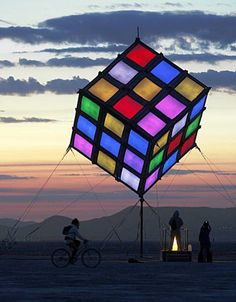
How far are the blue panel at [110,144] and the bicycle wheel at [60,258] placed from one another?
694 cm

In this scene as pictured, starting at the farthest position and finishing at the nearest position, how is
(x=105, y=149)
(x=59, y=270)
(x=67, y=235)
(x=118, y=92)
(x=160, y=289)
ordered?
(x=105, y=149) → (x=118, y=92) → (x=67, y=235) → (x=59, y=270) → (x=160, y=289)

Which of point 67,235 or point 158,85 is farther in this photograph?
point 158,85

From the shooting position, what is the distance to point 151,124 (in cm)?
3366

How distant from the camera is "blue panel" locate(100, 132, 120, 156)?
35.1 meters

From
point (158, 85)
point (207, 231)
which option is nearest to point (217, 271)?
point (207, 231)

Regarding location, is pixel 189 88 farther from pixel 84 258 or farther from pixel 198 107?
pixel 84 258

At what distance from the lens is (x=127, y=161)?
3625cm

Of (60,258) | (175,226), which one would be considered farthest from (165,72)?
(60,258)

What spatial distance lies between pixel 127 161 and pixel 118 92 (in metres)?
3.60

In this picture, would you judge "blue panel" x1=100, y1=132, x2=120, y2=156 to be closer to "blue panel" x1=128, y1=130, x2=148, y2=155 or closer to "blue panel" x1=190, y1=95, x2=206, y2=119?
"blue panel" x1=128, y1=130, x2=148, y2=155

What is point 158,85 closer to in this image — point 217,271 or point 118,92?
point 118,92

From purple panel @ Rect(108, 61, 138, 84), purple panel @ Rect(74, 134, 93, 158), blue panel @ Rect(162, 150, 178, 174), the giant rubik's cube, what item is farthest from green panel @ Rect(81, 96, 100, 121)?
blue panel @ Rect(162, 150, 178, 174)

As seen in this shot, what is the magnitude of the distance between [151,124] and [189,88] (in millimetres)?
1918

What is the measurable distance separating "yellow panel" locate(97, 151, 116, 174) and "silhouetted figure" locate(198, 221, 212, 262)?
186 inches
